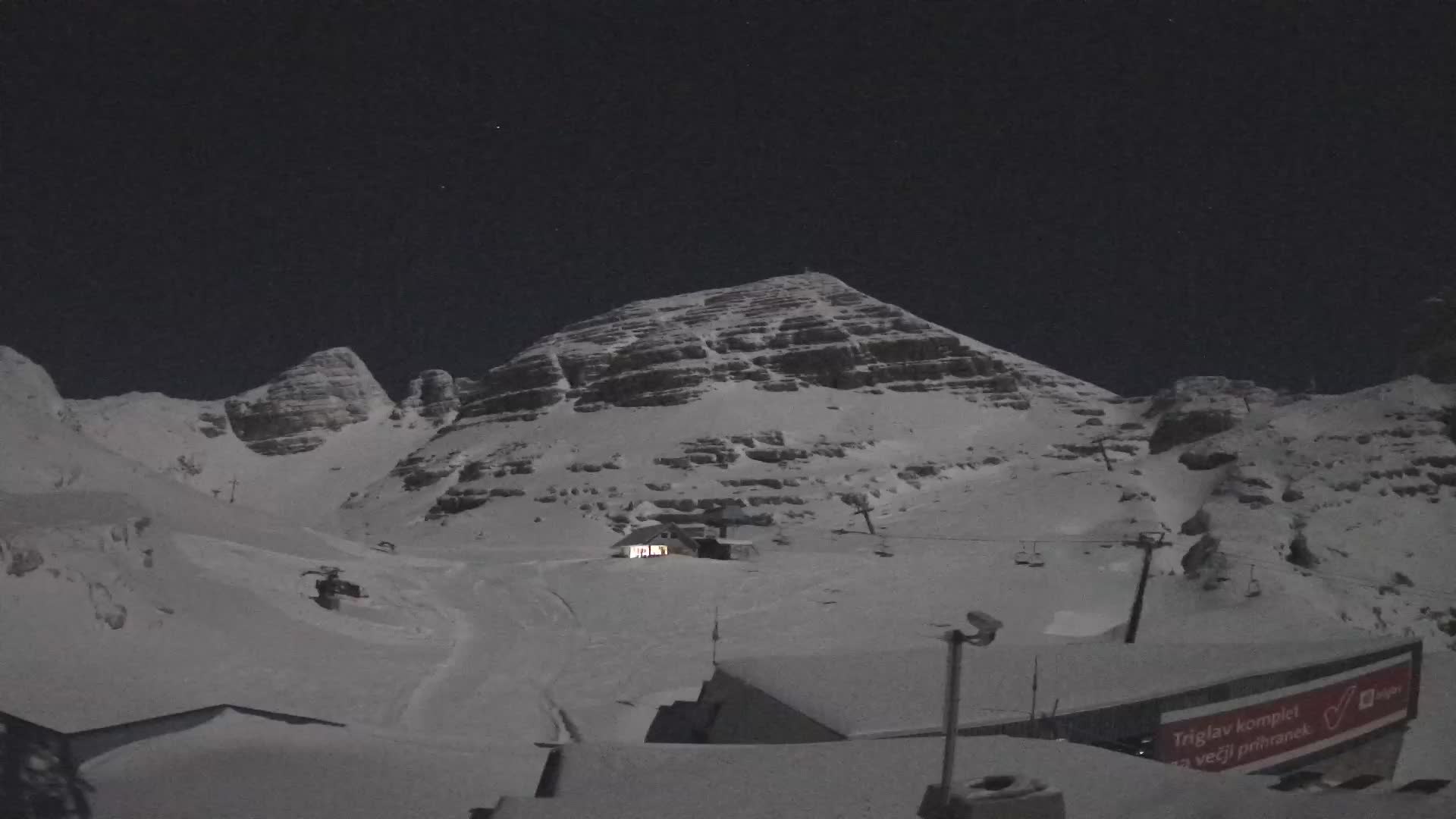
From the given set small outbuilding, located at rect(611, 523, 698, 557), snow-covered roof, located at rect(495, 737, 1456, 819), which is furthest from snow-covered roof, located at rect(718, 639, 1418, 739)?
small outbuilding, located at rect(611, 523, 698, 557)

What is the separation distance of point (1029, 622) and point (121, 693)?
23.4m

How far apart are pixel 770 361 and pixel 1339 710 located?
10705 centimetres

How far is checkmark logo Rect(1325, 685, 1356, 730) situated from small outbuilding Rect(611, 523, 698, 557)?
30482 mm

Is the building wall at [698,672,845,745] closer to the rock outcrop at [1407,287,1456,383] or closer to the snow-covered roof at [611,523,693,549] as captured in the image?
the snow-covered roof at [611,523,693,549]

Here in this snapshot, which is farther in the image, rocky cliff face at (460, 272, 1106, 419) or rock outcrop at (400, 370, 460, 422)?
rock outcrop at (400, 370, 460, 422)

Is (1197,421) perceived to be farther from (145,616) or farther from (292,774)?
(292,774)

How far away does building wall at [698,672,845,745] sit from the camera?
10656 mm

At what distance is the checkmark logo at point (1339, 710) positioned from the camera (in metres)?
14.0

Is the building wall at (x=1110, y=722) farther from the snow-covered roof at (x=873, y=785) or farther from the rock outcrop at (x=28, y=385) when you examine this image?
the rock outcrop at (x=28, y=385)

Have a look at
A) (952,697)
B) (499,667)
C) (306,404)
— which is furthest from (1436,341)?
(306,404)

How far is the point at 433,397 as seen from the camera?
184375 mm

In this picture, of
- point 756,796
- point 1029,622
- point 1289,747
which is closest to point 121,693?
point 756,796

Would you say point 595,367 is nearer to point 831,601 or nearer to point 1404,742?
point 831,601

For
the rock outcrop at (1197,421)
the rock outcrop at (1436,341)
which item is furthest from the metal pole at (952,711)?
the rock outcrop at (1197,421)
